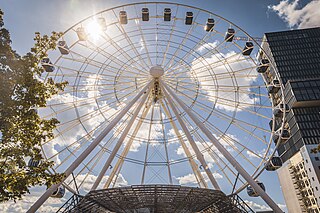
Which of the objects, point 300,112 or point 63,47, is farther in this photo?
point 300,112

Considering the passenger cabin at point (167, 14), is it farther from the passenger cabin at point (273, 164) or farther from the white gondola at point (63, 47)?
the passenger cabin at point (273, 164)

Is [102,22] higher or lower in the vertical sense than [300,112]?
lower

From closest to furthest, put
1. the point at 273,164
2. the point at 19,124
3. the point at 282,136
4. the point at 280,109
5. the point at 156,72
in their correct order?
the point at 19,124 → the point at 273,164 → the point at 282,136 → the point at 280,109 → the point at 156,72

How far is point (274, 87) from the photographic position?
22938mm

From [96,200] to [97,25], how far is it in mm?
14634

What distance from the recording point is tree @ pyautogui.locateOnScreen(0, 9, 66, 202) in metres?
9.92

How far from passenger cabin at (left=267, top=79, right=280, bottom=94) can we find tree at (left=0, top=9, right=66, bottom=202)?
19.0 metres

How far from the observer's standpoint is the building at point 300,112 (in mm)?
67250

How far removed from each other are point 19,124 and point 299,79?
3594 inches

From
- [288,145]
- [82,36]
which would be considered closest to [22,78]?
[82,36]

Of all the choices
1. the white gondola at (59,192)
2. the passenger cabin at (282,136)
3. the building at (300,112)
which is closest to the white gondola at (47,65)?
the white gondola at (59,192)

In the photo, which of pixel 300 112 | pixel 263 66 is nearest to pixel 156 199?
pixel 263 66

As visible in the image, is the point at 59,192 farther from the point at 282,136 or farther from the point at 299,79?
the point at 299,79

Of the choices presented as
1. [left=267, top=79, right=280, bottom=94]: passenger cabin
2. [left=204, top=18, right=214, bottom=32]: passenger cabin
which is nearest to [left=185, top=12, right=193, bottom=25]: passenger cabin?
[left=204, top=18, right=214, bottom=32]: passenger cabin
